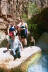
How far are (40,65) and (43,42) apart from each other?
0.87m

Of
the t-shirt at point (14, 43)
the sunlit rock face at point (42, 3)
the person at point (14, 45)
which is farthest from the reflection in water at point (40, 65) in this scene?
the sunlit rock face at point (42, 3)

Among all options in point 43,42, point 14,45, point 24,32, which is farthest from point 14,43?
point 43,42

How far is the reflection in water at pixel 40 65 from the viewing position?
178 inches

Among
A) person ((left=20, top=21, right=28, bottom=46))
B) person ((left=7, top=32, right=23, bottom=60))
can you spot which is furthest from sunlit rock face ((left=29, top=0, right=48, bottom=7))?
person ((left=7, top=32, right=23, bottom=60))

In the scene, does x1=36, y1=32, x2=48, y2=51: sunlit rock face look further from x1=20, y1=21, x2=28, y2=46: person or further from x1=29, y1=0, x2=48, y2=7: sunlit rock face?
x1=29, y1=0, x2=48, y2=7: sunlit rock face

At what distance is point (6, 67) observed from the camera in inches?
171

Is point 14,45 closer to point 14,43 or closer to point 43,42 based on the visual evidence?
point 14,43

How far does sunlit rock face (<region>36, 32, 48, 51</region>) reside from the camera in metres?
5.23

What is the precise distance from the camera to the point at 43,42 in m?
5.39

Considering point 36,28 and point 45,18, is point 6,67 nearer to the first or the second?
point 36,28

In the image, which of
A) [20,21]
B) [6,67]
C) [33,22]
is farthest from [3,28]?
[6,67]

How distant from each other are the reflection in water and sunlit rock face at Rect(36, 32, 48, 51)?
0.39 meters

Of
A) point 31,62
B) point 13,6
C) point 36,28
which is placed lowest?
point 31,62

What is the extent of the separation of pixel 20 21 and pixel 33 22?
51 centimetres
